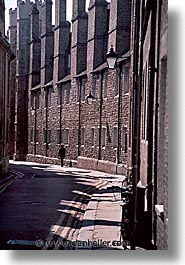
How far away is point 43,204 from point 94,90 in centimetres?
123

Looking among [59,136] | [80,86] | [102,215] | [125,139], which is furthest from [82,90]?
[102,215]

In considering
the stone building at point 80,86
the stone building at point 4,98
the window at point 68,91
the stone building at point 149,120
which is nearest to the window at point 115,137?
the stone building at point 80,86

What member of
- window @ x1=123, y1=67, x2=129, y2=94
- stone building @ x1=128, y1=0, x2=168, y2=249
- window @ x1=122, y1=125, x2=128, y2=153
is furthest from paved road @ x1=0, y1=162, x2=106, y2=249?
window @ x1=123, y1=67, x2=129, y2=94

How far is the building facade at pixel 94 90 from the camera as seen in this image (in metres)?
5.68

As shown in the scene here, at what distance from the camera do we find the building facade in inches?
224

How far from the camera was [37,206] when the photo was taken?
229 inches

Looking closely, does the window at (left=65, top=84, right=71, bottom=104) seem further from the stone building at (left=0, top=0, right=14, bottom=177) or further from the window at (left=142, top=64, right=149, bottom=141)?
the window at (left=142, top=64, right=149, bottom=141)

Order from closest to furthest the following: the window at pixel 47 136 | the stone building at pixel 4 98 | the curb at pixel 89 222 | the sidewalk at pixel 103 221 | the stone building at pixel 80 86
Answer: the sidewalk at pixel 103 221 < the curb at pixel 89 222 < the stone building at pixel 80 86 < the stone building at pixel 4 98 < the window at pixel 47 136

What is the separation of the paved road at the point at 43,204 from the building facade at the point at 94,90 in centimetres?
18

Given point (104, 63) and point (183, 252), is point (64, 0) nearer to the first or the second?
point (104, 63)

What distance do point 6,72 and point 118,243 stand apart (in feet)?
7.09

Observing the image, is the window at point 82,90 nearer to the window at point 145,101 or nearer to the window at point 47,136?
the window at point 47,136

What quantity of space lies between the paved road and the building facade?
179 millimetres

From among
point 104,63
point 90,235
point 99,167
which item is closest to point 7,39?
point 104,63
